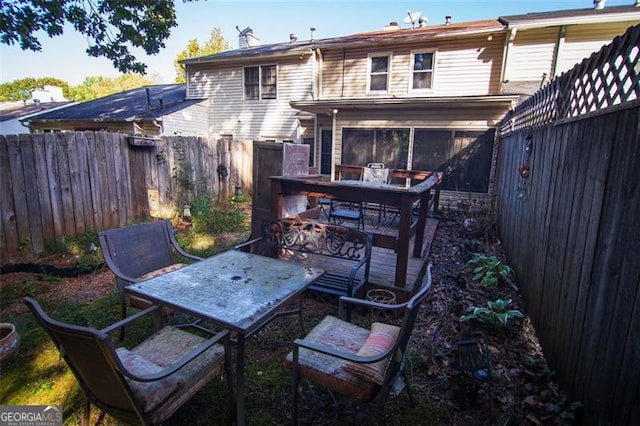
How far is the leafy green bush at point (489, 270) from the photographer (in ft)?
12.0

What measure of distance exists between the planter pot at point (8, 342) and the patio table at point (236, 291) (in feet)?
Answer: 4.44

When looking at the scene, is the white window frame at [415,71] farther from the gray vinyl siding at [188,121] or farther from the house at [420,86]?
the gray vinyl siding at [188,121]

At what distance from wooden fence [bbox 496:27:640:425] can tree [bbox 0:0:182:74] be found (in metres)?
9.15

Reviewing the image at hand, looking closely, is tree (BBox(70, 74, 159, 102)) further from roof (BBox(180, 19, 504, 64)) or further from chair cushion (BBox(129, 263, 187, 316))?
chair cushion (BBox(129, 263, 187, 316))

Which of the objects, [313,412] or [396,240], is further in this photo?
[396,240]

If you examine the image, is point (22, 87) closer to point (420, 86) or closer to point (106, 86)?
point (106, 86)

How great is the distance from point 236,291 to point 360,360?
962 mm

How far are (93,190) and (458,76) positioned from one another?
374 inches

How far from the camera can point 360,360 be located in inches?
61.8

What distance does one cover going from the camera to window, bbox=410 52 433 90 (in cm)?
932

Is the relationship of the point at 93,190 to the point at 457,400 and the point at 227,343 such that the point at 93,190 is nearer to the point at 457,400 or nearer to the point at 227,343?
the point at 227,343

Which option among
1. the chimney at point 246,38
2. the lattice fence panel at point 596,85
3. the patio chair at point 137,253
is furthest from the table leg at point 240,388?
the chimney at point 246,38

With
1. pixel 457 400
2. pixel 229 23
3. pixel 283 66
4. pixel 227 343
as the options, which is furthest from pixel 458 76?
pixel 229 23

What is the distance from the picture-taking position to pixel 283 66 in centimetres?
1091
